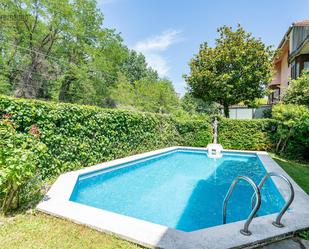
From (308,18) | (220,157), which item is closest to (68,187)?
(220,157)

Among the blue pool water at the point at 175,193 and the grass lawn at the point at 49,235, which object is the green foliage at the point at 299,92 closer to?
the blue pool water at the point at 175,193

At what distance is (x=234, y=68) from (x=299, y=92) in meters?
5.81

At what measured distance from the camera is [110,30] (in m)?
31.0

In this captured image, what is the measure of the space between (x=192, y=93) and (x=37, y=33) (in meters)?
19.6

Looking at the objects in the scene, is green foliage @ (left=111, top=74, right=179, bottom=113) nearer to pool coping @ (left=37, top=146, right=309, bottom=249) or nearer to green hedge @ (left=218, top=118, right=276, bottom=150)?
green hedge @ (left=218, top=118, right=276, bottom=150)

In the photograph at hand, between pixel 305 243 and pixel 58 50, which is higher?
pixel 58 50

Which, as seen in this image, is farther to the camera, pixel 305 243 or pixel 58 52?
pixel 58 52

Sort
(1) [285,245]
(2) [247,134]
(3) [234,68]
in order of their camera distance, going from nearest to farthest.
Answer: (1) [285,245] < (2) [247,134] < (3) [234,68]

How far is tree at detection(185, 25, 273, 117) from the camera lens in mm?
18750

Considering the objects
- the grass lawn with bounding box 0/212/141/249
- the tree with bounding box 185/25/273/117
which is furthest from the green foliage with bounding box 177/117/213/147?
the grass lawn with bounding box 0/212/141/249

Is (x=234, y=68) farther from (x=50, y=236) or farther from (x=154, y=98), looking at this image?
(x=50, y=236)

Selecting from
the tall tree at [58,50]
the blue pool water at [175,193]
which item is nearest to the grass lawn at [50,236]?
the blue pool water at [175,193]

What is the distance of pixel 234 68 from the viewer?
758 inches

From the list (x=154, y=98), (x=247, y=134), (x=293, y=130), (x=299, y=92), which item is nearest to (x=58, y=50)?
(x=154, y=98)
